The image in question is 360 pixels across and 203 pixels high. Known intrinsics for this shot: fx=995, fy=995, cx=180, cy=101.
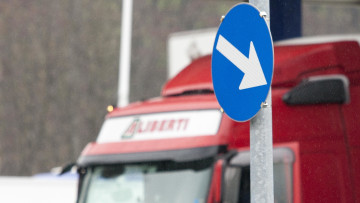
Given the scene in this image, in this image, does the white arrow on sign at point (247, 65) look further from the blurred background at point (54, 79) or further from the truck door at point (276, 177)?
the blurred background at point (54, 79)

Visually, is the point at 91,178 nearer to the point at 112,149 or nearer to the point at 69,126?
the point at 112,149

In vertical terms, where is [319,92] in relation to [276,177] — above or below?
above

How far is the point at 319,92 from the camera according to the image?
28.6ft

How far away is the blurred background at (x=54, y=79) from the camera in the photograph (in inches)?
1610

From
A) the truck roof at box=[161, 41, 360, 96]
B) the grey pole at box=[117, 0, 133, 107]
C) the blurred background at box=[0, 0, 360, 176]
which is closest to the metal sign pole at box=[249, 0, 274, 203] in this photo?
the truck roof at box=[161, 41, 360, 96]

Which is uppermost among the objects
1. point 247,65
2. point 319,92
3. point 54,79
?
point 247,65

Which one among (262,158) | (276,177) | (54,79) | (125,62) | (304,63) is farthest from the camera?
(54,79)

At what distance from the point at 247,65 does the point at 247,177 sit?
2397mm

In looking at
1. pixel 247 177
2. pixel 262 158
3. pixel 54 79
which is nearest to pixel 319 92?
pixel 247 177

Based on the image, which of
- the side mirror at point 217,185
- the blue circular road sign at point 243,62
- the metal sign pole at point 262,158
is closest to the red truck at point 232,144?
the side mirror at point 217,185

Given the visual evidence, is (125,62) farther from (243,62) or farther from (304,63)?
(243,62)

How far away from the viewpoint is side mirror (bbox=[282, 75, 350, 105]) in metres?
8.69

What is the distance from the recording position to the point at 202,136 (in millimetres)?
8594

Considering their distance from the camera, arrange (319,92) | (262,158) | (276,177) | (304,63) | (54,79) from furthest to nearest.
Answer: (54,79)
(304,63)
(319,92)
(276,177)
(262,158)
